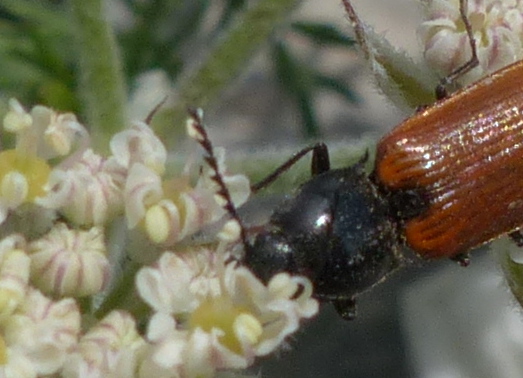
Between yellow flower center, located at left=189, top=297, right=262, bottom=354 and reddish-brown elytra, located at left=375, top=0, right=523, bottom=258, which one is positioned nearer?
yellow flower center, located at left=189, top=297, right=262, bottom=354

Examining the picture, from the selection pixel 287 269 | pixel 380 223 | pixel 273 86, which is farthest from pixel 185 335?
pixel 273 86

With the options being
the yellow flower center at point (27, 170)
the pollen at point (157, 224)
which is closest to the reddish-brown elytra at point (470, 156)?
the pollen at point (157, 224)

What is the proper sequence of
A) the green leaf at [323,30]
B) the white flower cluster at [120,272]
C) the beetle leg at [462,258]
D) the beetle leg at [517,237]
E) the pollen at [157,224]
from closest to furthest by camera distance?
the white flower cluster at [120,272] → the pollen at [157,224] → the beetle leg at [517,237] → the beetle leg at [462,258] → the green leaf at [323,30]

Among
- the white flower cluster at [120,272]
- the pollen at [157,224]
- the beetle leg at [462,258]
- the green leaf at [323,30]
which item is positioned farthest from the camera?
the green leaf at [323,30]

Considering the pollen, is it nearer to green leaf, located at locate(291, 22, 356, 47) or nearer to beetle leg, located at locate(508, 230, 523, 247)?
beetle leg, located at locate(508, 230, 523, 247)

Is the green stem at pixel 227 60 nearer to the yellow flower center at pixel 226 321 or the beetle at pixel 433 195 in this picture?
the beetle at pixel 433 195

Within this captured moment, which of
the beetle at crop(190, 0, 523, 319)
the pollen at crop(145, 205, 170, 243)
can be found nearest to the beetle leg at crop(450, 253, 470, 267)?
the beetle at crop(190, 0, 523, 319)

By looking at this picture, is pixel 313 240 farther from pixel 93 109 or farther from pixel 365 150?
pixel 93 109
